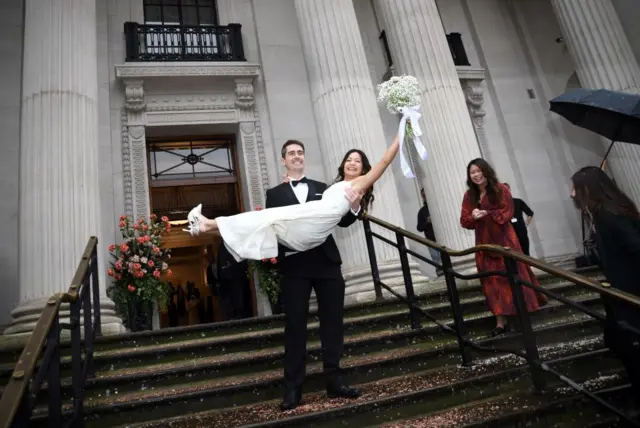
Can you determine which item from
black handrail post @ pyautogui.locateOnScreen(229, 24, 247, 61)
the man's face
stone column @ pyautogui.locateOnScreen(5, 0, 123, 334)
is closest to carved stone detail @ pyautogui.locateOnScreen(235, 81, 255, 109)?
black handrail post @ pyautogui.locateOnScreen(229, 24, 247, 61)

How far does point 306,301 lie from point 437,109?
589 centimetres

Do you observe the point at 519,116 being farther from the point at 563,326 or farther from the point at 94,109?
the point at 94,109

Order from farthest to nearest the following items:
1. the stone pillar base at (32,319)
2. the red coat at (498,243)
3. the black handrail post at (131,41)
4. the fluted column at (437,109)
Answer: the black handrail post at (131,41), the fluted column at (437,109), the stone pillar base at (32,319), the red coat at (498,243)

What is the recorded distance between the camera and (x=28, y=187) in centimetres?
579

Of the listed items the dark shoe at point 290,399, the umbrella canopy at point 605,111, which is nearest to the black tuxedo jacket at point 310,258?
the dark shoe at point 290,399

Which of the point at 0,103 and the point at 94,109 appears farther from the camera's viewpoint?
the point at 0,103

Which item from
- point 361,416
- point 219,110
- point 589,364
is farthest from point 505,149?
point 361,416

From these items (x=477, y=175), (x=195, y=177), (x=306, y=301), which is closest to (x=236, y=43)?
(x=195, y=177)

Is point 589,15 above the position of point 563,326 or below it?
above

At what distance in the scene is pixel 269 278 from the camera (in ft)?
25.2

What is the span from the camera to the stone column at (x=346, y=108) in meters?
6.87

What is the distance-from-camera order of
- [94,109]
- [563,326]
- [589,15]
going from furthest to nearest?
1. [589,15]
2. [94,109]
3. [563,326]

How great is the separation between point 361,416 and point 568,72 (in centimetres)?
1182

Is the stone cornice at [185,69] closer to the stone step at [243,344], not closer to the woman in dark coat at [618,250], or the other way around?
the stone step at [243,344]
